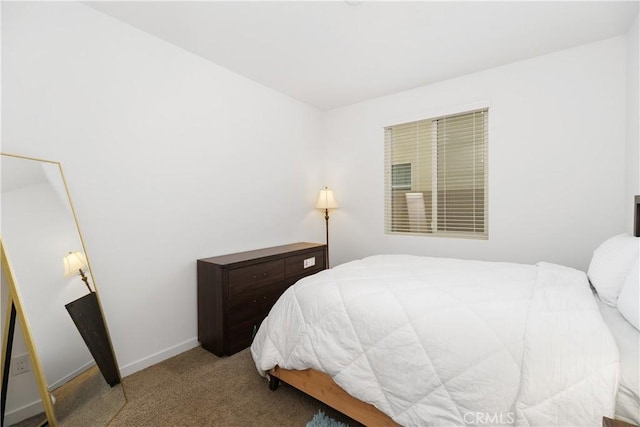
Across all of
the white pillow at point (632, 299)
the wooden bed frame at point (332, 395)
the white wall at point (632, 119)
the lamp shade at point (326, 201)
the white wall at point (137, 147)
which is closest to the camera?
the white pillow at point (632, 299)

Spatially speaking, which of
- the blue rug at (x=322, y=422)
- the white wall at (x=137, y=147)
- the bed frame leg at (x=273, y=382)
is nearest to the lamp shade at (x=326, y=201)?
the white wall at (x=137, y=147)

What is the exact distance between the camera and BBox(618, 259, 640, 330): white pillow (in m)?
1.14

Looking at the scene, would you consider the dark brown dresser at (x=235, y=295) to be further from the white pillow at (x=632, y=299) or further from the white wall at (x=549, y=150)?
the white pillow at (x=632, y=299)

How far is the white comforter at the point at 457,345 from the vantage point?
979 mm

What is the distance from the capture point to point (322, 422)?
4.98ft

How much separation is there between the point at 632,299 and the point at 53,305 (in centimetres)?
279

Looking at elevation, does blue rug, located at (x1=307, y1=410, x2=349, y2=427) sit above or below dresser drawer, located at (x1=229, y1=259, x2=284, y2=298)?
below

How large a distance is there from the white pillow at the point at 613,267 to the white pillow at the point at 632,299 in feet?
0.49

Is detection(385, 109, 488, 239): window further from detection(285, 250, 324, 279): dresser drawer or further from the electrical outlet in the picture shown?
the electrical outlet

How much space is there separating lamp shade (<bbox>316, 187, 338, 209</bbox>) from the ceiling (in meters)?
1.44

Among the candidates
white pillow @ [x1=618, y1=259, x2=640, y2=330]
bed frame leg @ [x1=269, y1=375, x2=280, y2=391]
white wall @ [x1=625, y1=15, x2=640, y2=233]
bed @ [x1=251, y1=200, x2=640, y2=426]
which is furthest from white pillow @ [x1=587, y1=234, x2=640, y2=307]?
bed frame leg @ [x1=269, y1=375, x2=280, y2=391]

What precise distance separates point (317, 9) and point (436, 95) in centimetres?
177

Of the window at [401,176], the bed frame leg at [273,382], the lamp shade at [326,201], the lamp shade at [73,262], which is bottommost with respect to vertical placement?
the bed frame leg at [273,382]

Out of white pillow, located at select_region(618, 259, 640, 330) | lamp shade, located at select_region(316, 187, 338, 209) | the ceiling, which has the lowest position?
white pillow, located at select_region(618, 259, 640, 330)
